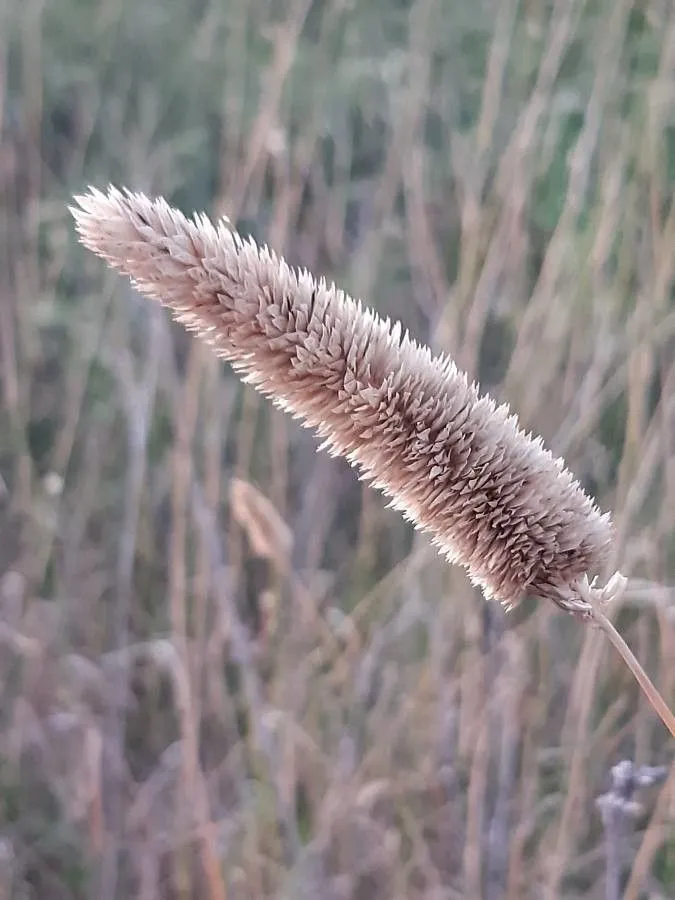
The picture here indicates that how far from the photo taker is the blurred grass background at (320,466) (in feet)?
2.84

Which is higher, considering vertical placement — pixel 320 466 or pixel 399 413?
pixel 320 466

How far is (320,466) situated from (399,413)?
2.02 ft

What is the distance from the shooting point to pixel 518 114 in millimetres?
960

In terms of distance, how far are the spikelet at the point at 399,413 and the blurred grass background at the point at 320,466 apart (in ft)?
1.21

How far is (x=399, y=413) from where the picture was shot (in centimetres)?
41

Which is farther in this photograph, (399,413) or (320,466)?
(320,466)

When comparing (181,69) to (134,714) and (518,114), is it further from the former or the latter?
(134,714)

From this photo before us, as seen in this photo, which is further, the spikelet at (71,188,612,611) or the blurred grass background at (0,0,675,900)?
the blurred grass background at (0,0,675,900)

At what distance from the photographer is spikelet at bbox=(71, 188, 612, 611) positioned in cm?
38

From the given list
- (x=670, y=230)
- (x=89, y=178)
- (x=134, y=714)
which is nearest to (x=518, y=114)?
(x=670, y=230)

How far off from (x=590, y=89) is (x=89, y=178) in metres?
0.63

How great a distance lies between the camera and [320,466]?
1026 mm

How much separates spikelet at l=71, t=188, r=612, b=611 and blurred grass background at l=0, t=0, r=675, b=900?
14.5 inches

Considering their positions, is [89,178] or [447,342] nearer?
[447,342]
